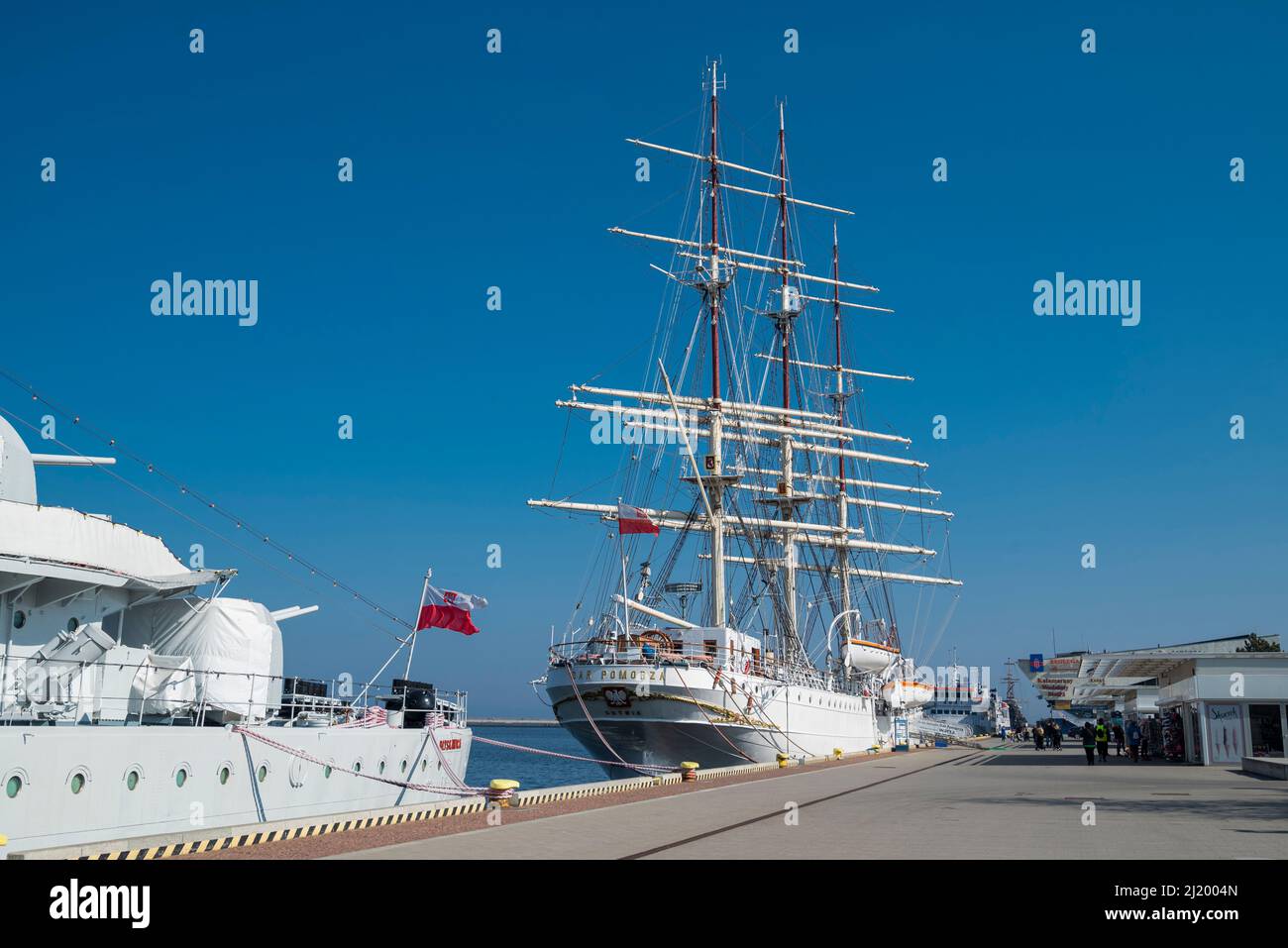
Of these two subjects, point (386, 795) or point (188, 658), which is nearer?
point (188, 658)

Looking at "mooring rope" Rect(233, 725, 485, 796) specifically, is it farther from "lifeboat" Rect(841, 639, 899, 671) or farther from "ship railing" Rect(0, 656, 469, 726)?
"lifeboat" Rect(841, 639, 899, 671)

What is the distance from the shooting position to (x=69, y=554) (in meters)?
20.3

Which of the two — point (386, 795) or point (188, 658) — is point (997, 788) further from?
point (188, 658)

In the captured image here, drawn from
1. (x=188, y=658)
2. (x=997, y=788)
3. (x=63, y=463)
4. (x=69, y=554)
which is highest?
(x=63, y=463)

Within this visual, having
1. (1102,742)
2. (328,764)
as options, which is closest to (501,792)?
(328,764)

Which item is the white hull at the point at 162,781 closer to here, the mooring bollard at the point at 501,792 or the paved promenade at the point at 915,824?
the mooring bollard at the point at 501,792

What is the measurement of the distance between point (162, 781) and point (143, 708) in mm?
2587

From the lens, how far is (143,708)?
64.7 ft

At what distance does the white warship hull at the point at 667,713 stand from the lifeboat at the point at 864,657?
25488 mm

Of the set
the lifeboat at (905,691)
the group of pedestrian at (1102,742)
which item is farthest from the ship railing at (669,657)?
the lifeboat at (905,691)

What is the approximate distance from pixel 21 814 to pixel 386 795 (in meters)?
11.7
